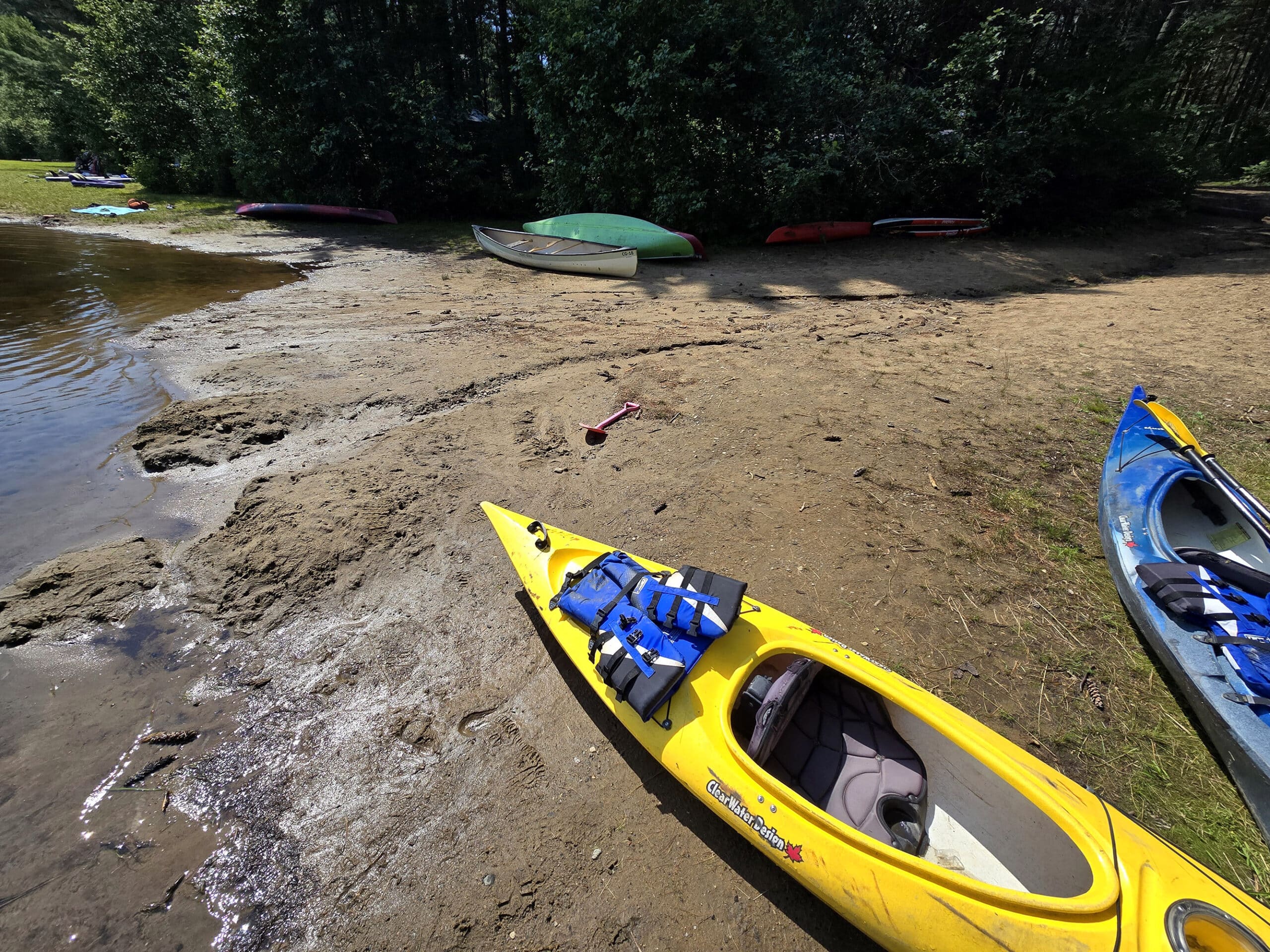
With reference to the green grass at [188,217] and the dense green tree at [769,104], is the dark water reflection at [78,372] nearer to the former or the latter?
the green grass at [188,217]

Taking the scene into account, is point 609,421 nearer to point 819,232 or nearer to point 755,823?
point 755,823

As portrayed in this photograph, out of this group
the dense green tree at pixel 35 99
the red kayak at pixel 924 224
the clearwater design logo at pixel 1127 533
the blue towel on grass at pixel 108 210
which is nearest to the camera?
the clearwater design logo at pixel 1127 533

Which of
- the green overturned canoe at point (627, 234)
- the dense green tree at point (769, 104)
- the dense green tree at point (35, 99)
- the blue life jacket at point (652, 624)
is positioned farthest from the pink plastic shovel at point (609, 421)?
the dense green tree at point (35, 99)

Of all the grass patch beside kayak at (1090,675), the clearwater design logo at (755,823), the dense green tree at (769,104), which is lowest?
the grass patch beside kayak at (1090,675)

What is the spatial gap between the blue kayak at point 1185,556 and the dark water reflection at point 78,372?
680 cm

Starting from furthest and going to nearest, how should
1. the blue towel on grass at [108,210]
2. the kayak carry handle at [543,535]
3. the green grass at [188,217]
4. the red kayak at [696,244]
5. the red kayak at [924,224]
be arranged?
the blue towel on grass at [108,210] → the green grass at [188,217] → the red kayak at [924,224] → the red kayak at [696,244] → the kayak carry handle at [543,535]

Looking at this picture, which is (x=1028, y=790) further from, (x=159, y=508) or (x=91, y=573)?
(x=159, y=508)

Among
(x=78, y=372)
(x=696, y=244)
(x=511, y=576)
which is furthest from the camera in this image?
(x=696, y=244)

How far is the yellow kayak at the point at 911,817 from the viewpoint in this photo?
71.1 inches

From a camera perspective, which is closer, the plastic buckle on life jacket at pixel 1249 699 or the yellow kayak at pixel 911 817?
the yellow kayak at pixel 911 817

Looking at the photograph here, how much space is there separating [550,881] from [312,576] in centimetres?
271

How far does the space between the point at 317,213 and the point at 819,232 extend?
1422 cm

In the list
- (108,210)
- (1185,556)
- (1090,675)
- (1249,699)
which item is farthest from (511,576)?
(108,210)

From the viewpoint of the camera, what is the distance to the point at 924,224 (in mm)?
11914
